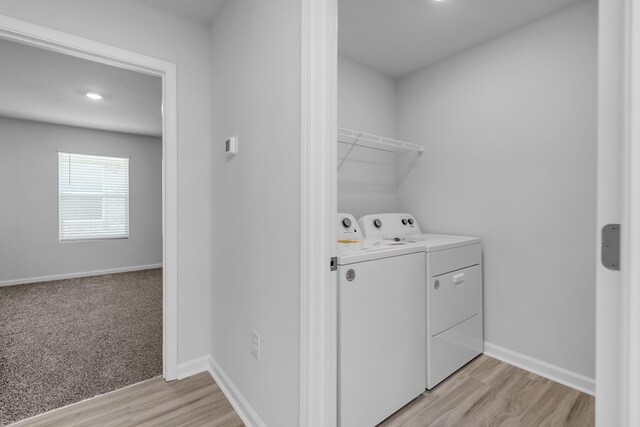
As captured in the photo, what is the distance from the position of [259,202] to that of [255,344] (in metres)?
0.71

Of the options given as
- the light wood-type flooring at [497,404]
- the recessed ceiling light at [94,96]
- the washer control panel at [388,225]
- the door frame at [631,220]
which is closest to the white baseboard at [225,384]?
the light wood-type flooring at [497,404]

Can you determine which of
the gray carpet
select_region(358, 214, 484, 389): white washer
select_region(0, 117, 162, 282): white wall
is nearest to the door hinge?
select_region(358, 214, 484, 389): white washer

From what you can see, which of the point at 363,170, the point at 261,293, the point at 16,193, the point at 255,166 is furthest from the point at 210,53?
the point at 16,193

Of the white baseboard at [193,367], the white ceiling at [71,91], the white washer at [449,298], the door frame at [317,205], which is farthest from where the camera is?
the white ceiling at [71,91]

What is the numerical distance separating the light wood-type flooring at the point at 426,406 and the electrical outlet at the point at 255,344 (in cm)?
39

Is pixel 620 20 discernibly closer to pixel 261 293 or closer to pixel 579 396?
pixel 261 293

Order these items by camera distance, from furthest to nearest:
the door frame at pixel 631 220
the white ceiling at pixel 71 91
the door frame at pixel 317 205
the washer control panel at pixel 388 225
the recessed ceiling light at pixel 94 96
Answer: the recessed ceiling light at pixel 94 96 < the white ceiling at pixel 71 91 < the washer control panel at pixel 388 225 < the door frame at pixel 317 205 < the door frame at pixel 631 220

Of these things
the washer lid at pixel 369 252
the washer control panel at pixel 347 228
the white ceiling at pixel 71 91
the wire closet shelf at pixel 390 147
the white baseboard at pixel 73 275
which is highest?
the white ceiling at pixel 71 91

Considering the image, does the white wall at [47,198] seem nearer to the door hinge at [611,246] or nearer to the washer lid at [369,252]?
the washer lid at [369,252]

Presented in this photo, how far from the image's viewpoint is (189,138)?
2.01 m

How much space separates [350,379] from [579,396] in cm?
147

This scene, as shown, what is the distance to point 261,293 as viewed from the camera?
4.90 feet

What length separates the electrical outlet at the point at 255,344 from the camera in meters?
1.50

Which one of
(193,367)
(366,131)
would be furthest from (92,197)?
(366,131)
